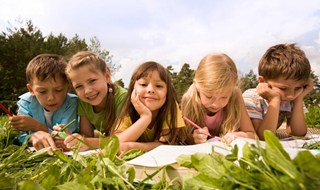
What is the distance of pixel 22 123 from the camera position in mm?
2053

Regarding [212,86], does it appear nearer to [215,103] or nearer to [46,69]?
[215,103]

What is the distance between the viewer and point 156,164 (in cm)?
93

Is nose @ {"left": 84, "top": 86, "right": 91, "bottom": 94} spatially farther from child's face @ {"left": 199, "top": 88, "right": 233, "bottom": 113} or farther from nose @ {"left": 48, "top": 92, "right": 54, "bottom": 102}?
child's face @ {"left": 199, "top": 88, "right": 233, "bottom": 113}

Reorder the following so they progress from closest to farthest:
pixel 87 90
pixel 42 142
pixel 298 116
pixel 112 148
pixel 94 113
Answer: pixel 112 148, pixel 42 142, pixel 87 90, pixel 94 113, pixel 298 116

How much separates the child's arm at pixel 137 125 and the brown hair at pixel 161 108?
124 millimetres

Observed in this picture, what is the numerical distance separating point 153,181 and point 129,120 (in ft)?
4.02

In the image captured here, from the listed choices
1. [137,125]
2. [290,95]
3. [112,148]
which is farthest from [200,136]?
[112,148]

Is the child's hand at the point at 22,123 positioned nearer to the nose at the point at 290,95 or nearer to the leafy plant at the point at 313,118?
the nose at the point at 290,95

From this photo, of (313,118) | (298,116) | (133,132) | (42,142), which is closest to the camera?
(42,142)

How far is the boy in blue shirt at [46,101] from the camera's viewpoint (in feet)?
6.83

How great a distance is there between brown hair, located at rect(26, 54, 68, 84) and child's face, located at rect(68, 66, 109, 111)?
0.15 metres

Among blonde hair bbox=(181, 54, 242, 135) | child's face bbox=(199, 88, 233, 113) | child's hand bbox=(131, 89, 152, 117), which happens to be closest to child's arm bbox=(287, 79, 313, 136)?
blonde hair bbox=(181, 54, 242, 135)

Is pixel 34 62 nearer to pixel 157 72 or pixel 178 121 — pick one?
pixel 157 72

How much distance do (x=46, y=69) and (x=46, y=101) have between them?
0.22 m
